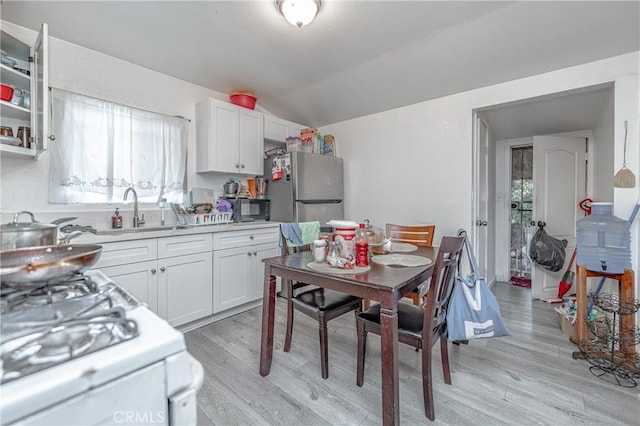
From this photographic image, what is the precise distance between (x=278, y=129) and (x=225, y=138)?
753 mm

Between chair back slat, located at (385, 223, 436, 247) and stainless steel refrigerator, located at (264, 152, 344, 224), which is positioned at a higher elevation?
stainless steel refrigerator, located at (264, 152, 344, 224)

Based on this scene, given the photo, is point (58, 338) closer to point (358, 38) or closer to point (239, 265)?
point (239, 265)

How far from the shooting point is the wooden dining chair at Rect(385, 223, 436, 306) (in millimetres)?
2434

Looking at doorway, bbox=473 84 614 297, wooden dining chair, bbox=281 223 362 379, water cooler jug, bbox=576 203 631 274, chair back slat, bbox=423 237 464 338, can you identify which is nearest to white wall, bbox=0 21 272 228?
wooden dining chair, bbox=281 223 362 379

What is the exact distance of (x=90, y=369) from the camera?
0.45m

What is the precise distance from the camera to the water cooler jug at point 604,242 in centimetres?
194

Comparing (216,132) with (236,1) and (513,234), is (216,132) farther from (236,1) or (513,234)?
(513,234)

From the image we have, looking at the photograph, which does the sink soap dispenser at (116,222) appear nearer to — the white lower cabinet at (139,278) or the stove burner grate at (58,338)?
the white lower cabinet at (139,278)

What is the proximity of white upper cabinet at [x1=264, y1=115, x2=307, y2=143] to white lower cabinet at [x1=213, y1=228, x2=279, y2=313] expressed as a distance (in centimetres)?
118

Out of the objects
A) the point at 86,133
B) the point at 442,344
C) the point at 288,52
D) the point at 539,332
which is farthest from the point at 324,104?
the point at 539,332

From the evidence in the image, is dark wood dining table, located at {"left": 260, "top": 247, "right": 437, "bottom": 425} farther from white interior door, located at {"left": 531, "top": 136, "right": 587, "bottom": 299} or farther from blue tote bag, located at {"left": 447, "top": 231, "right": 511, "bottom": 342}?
white interior door, located at {"left": 531, "top": 136, "right": 587, "bottom": 299}

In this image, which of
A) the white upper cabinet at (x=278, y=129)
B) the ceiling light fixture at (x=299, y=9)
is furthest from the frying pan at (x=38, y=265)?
the white upper cabinet at (x=278, y=129)

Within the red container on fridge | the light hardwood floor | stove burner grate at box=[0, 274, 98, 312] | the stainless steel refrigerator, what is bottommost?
the light hardwood floor

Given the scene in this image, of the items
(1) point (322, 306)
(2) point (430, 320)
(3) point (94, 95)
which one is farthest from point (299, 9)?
(2) point (430, 320)
